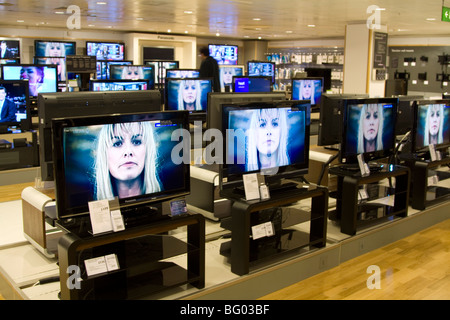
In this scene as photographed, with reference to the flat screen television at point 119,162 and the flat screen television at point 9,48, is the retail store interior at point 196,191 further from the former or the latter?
the flat screen television at point 9,48

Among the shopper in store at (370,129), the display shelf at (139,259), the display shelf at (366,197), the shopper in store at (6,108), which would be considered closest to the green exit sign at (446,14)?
the display shelf at (366,197)

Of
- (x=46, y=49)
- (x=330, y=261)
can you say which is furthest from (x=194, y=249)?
(x=46, y=49)

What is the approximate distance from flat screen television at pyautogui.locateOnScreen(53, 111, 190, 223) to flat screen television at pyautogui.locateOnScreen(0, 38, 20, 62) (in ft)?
42.7

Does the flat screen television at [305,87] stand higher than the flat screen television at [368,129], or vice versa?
the flat screen television at [305,87]

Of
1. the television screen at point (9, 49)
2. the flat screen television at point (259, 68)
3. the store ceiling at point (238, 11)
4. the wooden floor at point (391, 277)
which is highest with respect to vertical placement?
the store ceiling at point (238, 11)

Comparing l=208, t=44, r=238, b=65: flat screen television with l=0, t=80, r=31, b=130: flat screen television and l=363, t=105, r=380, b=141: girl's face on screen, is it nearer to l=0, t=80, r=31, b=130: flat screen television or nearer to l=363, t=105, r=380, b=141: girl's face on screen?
l=0, t=80, r=31, b=130: flat screen television

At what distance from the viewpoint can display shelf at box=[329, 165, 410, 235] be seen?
3.82m

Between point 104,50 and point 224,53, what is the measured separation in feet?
14.8

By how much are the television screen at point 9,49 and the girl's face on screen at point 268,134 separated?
42.1 ft

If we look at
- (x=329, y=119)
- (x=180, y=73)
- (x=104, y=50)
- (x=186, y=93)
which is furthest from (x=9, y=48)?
(x=329, y=119)

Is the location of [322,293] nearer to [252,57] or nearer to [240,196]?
[240,196]

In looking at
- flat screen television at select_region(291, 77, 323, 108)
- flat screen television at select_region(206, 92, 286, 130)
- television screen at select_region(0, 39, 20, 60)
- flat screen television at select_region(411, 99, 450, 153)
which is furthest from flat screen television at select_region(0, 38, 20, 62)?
flat screen television at select_region(411, 99, 450, 153)

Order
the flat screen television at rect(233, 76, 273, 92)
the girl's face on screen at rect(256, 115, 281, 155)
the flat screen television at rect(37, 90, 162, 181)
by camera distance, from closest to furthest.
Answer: the flat screen television at rect(37, 90, 162, 181)
the girl's face on screen at rect(256, 115, 281, 155)
the flat screen television at rect(233, 76, 273, 92)

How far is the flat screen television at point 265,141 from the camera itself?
3.15 meters
